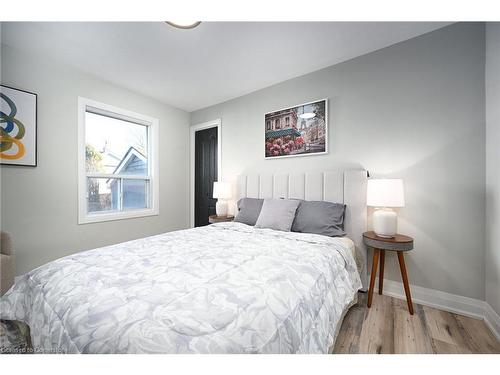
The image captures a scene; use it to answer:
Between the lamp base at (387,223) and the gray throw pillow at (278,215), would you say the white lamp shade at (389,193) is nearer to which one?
the lamp base at (387,223)

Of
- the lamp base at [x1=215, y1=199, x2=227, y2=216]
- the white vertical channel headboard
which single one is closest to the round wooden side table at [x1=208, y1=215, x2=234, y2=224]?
the lamp base at [x1=215, y1=199, x2=227, y2=216]

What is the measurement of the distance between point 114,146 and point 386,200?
336 centimetres

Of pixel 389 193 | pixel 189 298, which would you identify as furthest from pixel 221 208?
pixel 189 298

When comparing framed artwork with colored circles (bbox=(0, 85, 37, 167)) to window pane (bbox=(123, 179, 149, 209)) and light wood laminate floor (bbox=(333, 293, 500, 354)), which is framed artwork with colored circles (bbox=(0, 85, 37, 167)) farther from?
light wood laminate floor (bbox=(333, 293, 500, 354))

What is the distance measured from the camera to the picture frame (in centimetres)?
238

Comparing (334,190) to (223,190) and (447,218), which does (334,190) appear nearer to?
(447,218)

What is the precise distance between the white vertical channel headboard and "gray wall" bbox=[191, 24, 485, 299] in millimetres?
203

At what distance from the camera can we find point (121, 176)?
2.91 metres

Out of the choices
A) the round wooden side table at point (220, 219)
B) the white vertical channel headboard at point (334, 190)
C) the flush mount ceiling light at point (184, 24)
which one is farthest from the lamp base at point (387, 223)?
the flush mount ceiling light at point (184, 24)
